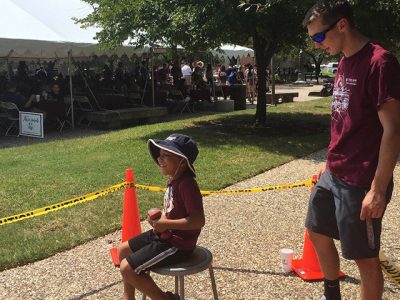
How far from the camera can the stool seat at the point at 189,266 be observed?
111 inches

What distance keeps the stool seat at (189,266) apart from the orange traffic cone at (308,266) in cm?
Result: 121

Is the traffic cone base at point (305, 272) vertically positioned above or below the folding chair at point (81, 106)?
below

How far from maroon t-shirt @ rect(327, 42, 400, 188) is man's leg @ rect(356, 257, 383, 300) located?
0.42 metres

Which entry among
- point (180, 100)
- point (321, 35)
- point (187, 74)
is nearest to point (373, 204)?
point (321, 35)

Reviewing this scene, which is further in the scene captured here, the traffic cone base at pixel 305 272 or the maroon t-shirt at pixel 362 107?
the traffic cone base at pixel 305 272

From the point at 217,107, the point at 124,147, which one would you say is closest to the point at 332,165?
the point at 124,147

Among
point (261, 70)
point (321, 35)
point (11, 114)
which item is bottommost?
point (11, 114)

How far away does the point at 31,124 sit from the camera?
472 inches

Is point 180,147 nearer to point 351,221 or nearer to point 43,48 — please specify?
point 351,221

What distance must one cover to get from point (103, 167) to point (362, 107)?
6.03 metres

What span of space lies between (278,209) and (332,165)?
310cm

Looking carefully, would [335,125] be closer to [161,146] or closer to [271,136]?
[161,146]

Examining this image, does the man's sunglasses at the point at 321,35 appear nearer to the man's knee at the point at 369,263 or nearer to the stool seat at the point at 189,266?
the man's knee at the point at 369,263

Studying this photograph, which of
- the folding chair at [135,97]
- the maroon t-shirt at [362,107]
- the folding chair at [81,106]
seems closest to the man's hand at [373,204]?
the maroon t-shirt at [362,107]
